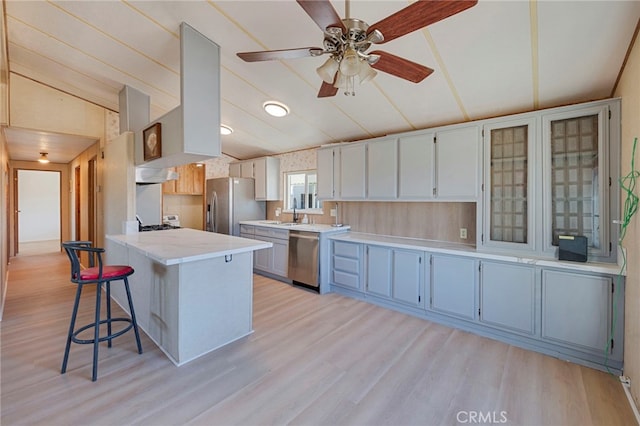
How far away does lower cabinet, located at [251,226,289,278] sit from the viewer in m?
4.43

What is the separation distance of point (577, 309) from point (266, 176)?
456cm

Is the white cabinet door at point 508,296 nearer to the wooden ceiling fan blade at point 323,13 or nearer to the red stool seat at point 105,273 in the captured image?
the wooden ceiling fan blade at point 323,13

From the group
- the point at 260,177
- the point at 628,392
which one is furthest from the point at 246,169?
the point at 628,392

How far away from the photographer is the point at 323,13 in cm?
129

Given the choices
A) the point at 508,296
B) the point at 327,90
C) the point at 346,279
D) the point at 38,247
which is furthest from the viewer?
the point at 38,247

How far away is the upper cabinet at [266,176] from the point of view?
17.4 ft

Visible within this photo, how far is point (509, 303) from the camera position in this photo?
8.41 feet

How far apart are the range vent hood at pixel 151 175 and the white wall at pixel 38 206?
291 inches

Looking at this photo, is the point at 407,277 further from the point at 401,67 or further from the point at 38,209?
the point at 38,209

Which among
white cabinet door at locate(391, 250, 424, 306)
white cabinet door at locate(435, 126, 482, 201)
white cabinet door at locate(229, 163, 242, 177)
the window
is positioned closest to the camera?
white cabinet door at locate(435, 126, 482, 201)

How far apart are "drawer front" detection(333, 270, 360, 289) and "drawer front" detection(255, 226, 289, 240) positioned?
3.29 ft

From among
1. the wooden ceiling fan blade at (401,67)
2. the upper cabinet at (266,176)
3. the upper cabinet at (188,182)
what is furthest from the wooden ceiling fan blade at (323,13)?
the upper cabinet at (188,182)

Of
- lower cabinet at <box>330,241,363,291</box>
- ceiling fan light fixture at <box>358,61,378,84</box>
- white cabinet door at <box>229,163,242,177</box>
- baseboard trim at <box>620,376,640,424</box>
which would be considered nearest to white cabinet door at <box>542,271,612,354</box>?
baseboard trim at <box>620,376,640,424</box>

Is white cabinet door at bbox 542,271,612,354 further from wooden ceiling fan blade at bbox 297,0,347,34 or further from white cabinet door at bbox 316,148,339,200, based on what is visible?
white cabinet door at bbox 316,148,339,200
